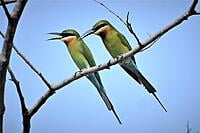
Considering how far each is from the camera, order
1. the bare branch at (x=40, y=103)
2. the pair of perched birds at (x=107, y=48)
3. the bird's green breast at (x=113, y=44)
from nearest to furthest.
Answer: the bare branch at (x=40, y=103) → the pair of perched birds at (x=107, y=48) → the bird's green breast at (x=113, y=44)

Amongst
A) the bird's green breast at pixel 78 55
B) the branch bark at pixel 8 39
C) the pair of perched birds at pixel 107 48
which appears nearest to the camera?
the branch bark at pixel 8 39

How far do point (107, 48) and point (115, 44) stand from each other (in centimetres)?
6

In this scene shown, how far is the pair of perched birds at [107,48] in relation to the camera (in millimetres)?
1186

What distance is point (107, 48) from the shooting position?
144cm

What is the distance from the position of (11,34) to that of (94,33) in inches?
26.7

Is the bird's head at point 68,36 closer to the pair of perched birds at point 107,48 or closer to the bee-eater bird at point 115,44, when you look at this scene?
the pair of perched birds at point 107,48

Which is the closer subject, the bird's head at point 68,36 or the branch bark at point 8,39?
the branch bark at point 8,39

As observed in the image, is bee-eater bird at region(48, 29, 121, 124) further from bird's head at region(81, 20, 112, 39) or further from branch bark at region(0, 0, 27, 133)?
branch bark at region(0, 0, 27, 133)

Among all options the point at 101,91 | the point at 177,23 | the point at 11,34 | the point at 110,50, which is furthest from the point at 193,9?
the point at 110,50

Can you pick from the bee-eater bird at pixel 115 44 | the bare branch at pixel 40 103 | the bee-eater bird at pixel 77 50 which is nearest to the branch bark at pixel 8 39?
the bare branch at pixel 40 103

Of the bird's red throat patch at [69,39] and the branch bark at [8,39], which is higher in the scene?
the branch bark at [8,39]

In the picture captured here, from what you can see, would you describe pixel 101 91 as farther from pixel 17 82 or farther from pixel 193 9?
pixel 193 9

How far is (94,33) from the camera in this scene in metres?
1.28

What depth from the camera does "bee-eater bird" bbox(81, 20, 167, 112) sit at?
1.24 meters
